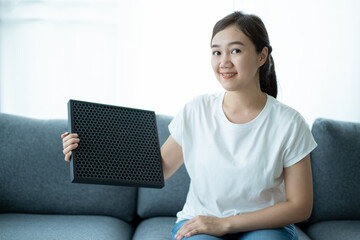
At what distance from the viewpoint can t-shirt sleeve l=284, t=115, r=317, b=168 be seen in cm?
138

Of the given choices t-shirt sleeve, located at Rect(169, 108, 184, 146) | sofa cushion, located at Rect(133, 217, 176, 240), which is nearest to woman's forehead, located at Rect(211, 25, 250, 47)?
t-shirt sleeve, located at Rect(169, 108, 184, 146)

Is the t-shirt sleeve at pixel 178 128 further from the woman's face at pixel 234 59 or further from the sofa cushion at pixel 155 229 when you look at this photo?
the sofa cushion at pixel 155 229

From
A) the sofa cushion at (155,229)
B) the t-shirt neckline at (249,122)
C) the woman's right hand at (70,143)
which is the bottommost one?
the sofa cushion at (155,229)

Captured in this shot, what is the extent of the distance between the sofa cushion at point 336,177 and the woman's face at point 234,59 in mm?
765

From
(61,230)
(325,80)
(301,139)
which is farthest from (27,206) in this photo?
(325,80)

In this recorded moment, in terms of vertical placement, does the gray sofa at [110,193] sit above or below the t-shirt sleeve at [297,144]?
below

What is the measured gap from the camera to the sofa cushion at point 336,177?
6.40 feet

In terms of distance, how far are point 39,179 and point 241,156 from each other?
3.15 feet

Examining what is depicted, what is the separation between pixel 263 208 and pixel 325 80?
49.8 inches

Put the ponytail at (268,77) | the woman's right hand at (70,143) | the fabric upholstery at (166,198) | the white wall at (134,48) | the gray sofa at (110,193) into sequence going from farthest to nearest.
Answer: the white wall at (134,48) → the fabric upholstery at (166,198) → the gray sofa at (110,193) → the ponytail at (268,77) → the woman's right hand at (70,143)

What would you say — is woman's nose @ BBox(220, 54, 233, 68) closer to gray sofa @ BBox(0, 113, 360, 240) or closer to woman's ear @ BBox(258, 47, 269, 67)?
woman's ear @ BBox(258, 47, 269, 67)

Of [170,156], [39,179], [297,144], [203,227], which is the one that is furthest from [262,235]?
[39,179]

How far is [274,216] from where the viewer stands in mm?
1354

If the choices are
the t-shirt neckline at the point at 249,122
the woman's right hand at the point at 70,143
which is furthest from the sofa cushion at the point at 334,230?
the woman's right hand at the point at 70,143
